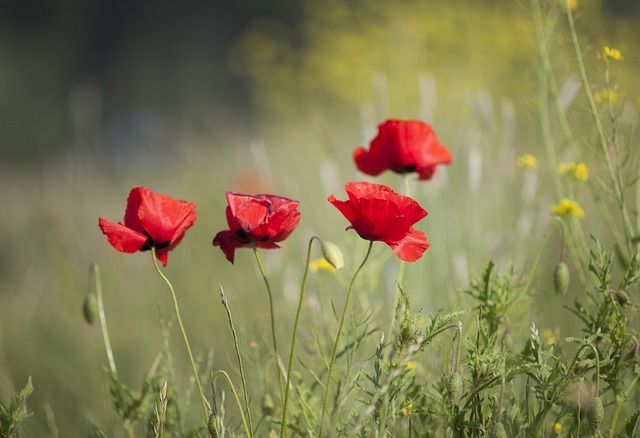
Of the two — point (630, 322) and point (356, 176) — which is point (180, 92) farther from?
point (630, 322)

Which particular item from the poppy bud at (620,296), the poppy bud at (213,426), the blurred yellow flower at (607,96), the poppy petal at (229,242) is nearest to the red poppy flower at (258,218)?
the poppy petal at (229,242)

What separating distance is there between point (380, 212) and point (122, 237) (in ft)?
1.30

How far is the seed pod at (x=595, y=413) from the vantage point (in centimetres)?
107

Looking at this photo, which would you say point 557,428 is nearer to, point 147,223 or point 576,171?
point 576,171

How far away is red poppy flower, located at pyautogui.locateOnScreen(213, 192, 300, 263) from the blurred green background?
42cm

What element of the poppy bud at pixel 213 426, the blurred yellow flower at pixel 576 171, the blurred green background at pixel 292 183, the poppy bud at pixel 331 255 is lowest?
the blurred green background at pixel 292 183

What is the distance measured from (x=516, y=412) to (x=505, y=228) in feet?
5.50

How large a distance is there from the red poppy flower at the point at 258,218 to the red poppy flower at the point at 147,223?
8 cm

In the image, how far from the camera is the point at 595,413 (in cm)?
108

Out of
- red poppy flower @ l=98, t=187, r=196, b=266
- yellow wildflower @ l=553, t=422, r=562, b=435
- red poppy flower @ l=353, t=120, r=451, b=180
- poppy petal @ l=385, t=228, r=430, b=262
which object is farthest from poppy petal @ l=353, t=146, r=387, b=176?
yellow wildflower @ l=553, t=422, r=562, b=435

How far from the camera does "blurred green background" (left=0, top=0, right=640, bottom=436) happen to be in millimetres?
2238

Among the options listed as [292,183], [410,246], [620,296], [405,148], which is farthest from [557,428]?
[292,183]

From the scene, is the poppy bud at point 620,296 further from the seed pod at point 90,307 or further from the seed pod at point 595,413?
the seed pod at point 90,307

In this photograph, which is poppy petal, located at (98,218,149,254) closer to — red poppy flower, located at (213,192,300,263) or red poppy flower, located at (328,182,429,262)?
red poppy flower, located at (213,192,300,263)
